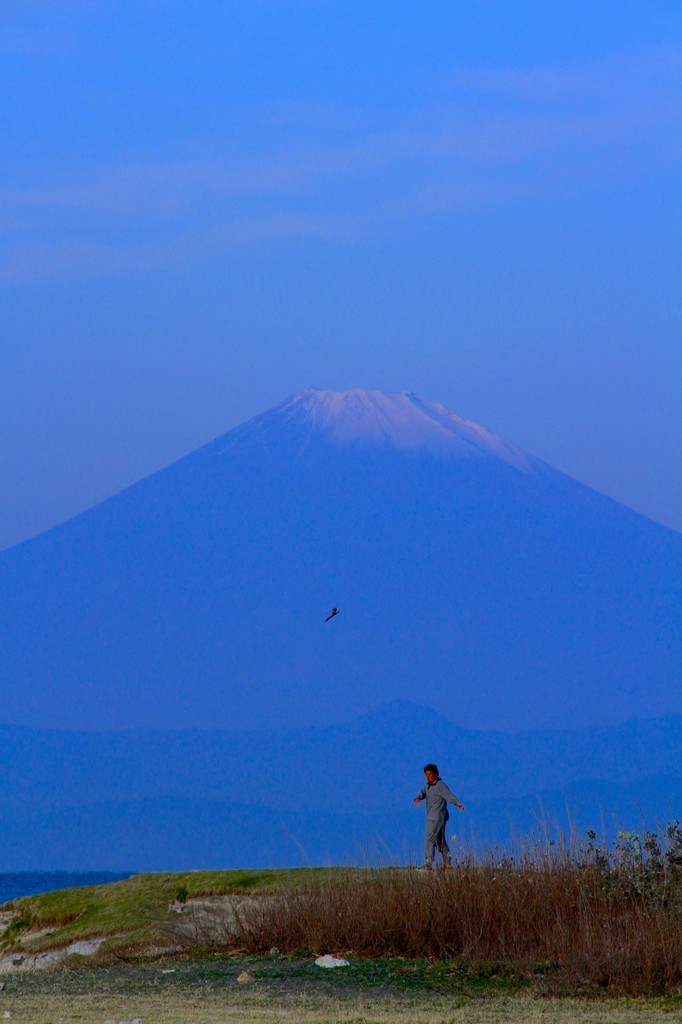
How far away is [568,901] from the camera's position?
15094 millimetres

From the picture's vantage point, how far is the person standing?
19672 mm

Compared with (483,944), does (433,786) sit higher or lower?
higher

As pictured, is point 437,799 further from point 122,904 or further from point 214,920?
point 122,904

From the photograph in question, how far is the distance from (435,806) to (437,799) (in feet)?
0.38

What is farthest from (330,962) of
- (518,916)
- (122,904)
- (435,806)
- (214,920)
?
(122,904)

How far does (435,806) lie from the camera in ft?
64.6

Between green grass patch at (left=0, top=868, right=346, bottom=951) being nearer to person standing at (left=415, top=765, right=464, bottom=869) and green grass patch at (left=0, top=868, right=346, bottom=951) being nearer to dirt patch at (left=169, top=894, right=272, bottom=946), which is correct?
dirt patch at (left=169, top=894, right=272, bottom=946)

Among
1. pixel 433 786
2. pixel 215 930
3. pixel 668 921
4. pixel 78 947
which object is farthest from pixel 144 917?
pixel 668 921

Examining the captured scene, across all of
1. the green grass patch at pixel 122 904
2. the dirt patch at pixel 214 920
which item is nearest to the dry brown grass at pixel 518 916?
the dirt patch at pixel 214 920

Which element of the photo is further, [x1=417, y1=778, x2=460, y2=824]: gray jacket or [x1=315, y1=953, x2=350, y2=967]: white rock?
[x1=417, y1=778, x2=460, y2=824]: gray jacket

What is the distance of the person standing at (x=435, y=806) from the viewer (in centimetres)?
1967

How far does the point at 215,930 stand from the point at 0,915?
29.5 feet

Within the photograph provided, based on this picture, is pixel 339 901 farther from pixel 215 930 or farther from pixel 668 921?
pixel 668 921

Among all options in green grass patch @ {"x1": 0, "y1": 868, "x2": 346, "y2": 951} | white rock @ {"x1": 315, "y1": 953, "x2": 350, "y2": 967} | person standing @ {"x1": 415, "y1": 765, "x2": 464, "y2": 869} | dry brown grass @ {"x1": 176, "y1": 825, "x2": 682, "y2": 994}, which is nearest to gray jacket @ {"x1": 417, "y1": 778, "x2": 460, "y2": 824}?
person standing @ {"x1": 415, "y1": 765, "x2": 464, "y2": 869}
